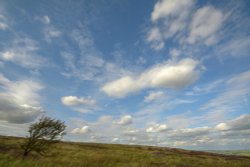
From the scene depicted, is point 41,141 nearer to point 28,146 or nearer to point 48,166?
point 28,146

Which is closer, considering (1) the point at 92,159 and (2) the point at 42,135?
(1) the point at 92,159

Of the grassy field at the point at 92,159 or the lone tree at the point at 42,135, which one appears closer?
the grassy field at the point at 92,159

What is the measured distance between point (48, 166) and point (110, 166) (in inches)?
143

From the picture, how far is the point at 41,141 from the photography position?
29.1 m

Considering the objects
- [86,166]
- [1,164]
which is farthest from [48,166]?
[86,166]

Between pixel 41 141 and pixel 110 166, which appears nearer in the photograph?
pixel 110 166

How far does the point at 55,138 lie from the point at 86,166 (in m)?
22.3

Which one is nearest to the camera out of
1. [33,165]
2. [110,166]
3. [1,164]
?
[1,164]

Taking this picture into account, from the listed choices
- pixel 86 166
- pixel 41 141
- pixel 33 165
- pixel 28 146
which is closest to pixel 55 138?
pixel 41 141

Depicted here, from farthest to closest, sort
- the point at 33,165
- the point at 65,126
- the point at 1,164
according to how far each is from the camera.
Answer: the point at 65,126 → the point at 33,165 → the point at 1,164

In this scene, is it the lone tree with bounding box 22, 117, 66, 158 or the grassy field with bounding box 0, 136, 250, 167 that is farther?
the lone tree with bounding box 22, 117, 66, 158

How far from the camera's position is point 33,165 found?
7.05m

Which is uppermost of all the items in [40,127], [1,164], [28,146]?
[40,127]

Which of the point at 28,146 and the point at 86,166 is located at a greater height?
the point at 28,146
